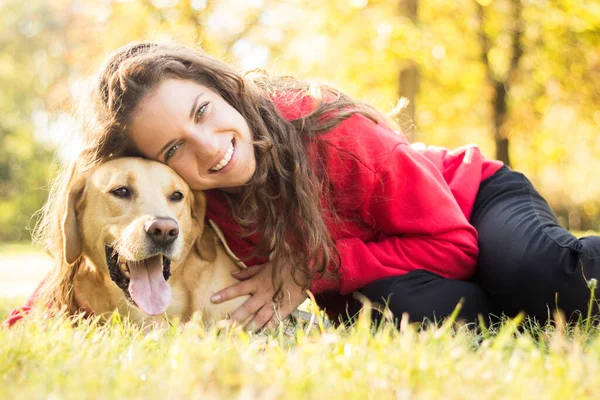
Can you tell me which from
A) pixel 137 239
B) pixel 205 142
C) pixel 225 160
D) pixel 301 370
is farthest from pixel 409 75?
pixel 301 370

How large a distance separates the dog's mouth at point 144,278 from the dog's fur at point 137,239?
3cm

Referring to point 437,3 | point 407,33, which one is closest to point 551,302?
point 407,33

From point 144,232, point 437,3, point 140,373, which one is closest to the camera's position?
point 140,373

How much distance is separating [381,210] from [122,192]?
136 cm

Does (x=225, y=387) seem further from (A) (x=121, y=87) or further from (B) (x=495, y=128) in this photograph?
(B) (x=495, y=128)

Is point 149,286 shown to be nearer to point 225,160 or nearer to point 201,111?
point 225,160

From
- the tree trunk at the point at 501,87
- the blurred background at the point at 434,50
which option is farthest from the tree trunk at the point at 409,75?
the tree trunk at the point at 501,87

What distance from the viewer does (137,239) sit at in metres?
3.07

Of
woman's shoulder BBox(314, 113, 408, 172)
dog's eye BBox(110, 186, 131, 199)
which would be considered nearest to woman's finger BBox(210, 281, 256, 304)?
dog's eye BBox(110, 186, 131, 199)

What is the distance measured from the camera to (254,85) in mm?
3553

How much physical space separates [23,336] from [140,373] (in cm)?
54

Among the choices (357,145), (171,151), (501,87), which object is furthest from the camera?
(501,87)

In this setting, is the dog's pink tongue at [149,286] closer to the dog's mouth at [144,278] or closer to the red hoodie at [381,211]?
the dog's mouth at [144,278]

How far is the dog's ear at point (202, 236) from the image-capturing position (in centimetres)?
352
